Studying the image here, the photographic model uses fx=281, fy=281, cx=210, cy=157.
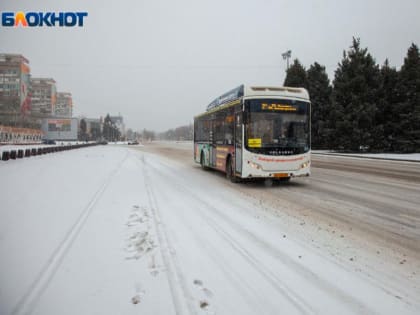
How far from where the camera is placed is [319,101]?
134 ft

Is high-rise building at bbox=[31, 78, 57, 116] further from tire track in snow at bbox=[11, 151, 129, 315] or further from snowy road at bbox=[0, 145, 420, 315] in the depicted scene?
tire track in snow at bbox=[11, 151, 129, 315]

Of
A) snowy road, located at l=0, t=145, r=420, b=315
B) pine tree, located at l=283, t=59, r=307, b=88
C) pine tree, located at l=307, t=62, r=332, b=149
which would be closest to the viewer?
snowy road, located at l=0, t=145, r=420, b=315

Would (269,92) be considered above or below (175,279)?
above

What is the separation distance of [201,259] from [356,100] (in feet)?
112

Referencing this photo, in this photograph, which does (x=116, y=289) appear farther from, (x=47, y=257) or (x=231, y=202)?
(x=231, y=202)

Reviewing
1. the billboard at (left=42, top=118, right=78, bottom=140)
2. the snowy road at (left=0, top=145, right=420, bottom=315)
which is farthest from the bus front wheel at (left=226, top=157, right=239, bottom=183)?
the billboard at (left=42, top=118, right=78, bottom=140)

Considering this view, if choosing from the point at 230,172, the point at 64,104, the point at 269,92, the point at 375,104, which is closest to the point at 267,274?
the point at 269,92

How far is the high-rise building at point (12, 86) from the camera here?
242ft

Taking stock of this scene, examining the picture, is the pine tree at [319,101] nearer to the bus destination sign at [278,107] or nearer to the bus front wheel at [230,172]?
the bus front wheel at [230,172]

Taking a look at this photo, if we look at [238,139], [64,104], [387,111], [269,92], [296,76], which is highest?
[64,104]

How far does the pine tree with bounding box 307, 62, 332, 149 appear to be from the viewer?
39866mm

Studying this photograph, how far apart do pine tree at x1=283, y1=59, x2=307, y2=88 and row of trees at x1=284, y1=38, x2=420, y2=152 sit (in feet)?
26.2

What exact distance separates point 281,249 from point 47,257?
3.54 meters

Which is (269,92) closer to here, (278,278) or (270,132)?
(270,132)
